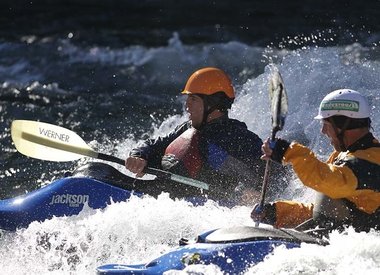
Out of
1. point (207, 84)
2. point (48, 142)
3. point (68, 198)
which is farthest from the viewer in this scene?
point (48, 142)

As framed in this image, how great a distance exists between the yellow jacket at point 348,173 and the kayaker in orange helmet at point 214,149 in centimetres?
171

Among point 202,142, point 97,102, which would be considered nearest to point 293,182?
point 202,142

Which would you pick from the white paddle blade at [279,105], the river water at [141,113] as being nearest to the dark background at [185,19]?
the river water at [141,113]

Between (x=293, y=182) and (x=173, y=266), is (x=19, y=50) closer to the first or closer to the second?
(x=293, y=182)

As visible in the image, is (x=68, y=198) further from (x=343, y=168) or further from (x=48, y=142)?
(x=343, y=168)

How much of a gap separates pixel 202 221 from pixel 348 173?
1.61 metres

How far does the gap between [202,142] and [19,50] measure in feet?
36.4

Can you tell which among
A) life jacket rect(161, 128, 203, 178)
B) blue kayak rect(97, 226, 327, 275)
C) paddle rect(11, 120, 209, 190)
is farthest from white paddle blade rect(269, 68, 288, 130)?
paddle rect(11, 120, 209, 190)

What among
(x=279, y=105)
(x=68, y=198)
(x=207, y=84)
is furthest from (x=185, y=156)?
(x=279, y=105)

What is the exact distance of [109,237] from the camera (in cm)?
784

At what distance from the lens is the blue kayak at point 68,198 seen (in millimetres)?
8359

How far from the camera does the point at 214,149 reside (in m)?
8.49

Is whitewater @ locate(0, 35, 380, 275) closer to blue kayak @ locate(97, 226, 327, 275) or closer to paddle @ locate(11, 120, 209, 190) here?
blue kayak @ locate(97, 226, 327, 275)

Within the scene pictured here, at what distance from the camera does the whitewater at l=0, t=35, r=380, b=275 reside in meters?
6.41
